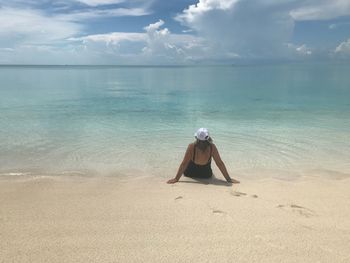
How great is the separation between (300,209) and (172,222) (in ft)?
6.66

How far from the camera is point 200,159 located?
636 cm

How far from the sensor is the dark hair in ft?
19.9

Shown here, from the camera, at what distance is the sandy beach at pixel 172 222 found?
3.24 meters

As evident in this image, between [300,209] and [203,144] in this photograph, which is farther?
[203,144]

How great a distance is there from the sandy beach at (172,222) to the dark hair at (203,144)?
0.81m

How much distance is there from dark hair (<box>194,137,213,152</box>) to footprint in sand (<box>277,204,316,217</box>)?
193cm

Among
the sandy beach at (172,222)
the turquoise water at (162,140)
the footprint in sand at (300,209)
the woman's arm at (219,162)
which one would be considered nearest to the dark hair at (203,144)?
the woman's arm at (219,162)

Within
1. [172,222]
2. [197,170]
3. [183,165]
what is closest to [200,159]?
[197,170]

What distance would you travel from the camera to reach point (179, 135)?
11.4 meters

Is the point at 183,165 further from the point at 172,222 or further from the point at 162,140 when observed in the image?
the point at 162,140

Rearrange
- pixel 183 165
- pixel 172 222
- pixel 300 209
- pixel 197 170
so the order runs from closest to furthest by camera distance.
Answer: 1. pixel 172 222
2. pixel 300 209
3. pixel 183 165
4. pixel 197 170

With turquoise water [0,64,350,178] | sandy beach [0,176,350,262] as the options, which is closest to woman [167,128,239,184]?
sandy beach [0,176,350,262]

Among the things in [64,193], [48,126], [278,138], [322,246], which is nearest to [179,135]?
[278,138]

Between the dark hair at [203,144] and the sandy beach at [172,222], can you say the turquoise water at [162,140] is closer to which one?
the dark hair at [203,144]
